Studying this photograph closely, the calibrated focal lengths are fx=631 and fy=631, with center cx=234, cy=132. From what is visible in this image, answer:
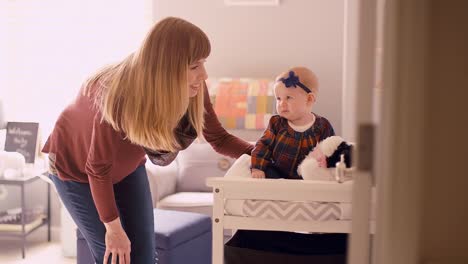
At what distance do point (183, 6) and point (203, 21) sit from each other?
0.54 feet

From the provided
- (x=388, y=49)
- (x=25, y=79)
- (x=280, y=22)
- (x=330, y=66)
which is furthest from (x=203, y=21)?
(x=388, y=49)

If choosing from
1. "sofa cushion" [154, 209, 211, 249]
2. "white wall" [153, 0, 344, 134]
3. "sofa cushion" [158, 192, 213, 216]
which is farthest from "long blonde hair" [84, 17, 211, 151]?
"white wall" [153, 0, 344, 134]

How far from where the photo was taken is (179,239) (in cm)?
275

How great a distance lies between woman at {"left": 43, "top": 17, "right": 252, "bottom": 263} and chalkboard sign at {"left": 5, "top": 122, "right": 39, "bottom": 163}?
175 cm

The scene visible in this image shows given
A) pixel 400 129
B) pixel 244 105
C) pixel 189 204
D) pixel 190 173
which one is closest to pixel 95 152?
pixel 400 129

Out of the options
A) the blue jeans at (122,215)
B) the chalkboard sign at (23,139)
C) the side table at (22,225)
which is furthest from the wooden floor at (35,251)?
the blue jeans at (122,215)

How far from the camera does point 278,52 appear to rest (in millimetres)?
3855

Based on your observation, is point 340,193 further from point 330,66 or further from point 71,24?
point 71,24

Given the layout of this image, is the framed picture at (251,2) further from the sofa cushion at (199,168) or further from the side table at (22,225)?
the side table at (22,225)

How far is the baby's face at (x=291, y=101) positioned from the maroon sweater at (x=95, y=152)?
1.03 ft

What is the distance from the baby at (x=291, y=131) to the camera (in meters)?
2.03

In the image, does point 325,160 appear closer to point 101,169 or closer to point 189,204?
point 101,169

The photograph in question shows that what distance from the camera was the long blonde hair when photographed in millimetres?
1753

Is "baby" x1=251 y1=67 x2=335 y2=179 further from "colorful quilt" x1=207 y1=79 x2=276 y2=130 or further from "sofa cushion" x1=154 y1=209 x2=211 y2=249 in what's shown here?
"colorful quilt" x1=207 y1=79 x2=276 y2=130
